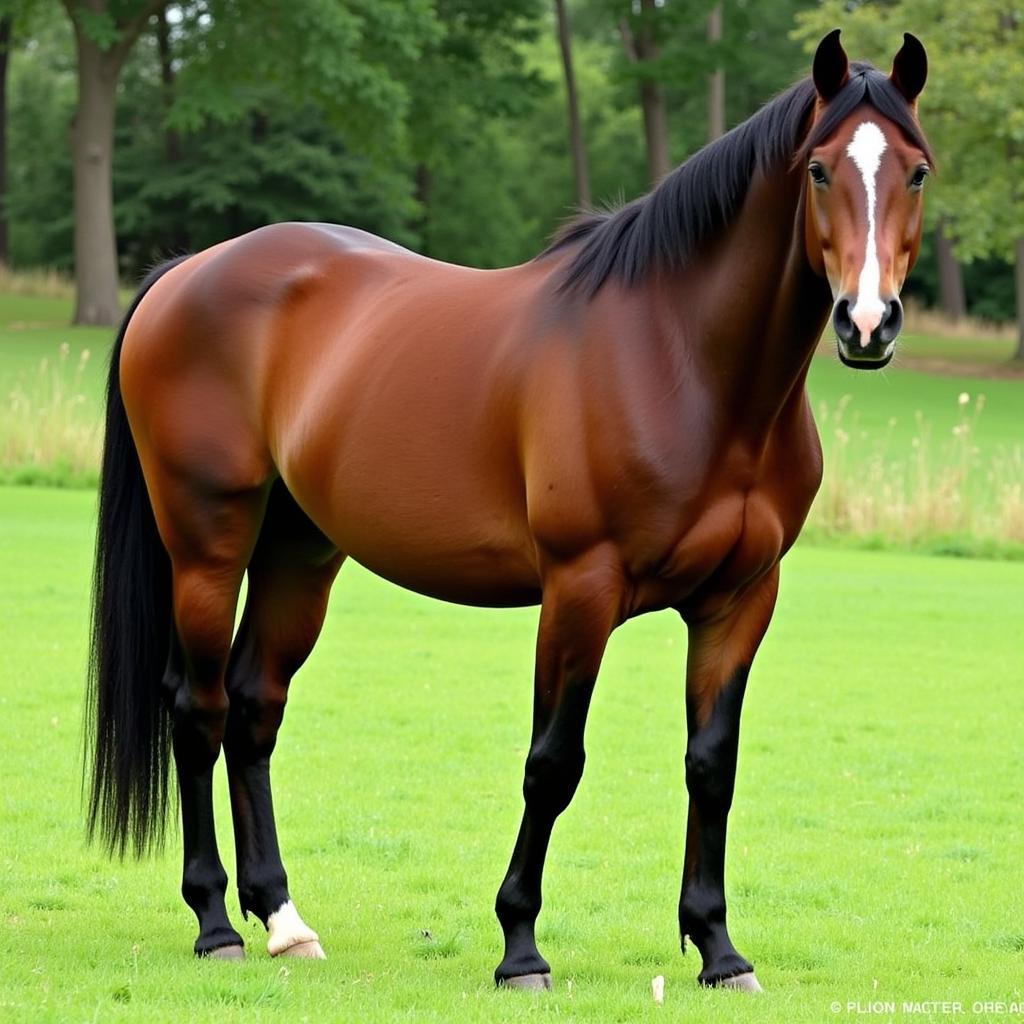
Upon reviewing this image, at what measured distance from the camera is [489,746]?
8602 mm

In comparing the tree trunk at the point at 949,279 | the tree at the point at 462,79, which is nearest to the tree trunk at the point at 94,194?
the tree at the point at 462,79

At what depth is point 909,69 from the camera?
4117mm

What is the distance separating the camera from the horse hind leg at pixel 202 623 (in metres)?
5.25

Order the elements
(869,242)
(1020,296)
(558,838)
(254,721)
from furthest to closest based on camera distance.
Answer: (1020,296)
(558,838)
(254,721)
(869,242)

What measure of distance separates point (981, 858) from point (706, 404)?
10.0 feet

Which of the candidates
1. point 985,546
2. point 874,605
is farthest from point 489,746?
point 985,546

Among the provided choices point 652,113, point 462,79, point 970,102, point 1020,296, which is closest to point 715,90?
point 652,113

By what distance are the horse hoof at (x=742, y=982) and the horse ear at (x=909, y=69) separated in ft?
7.75

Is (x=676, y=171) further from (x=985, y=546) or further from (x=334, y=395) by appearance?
(x=985, y=546)

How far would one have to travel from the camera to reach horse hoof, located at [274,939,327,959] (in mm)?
4988

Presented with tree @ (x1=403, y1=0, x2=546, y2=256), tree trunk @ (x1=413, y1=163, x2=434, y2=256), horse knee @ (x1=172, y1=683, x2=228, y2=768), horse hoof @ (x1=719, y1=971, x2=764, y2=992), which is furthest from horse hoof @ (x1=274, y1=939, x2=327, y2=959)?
tree trunk @ (x1=413, y1=163, x2=434, y2=256)

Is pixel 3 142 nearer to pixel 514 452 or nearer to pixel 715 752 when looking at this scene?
pixel 514 452

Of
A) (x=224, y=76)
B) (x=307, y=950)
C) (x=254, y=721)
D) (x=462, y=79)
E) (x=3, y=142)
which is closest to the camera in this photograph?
(x=307, y=950)

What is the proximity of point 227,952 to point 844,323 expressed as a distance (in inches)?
104
